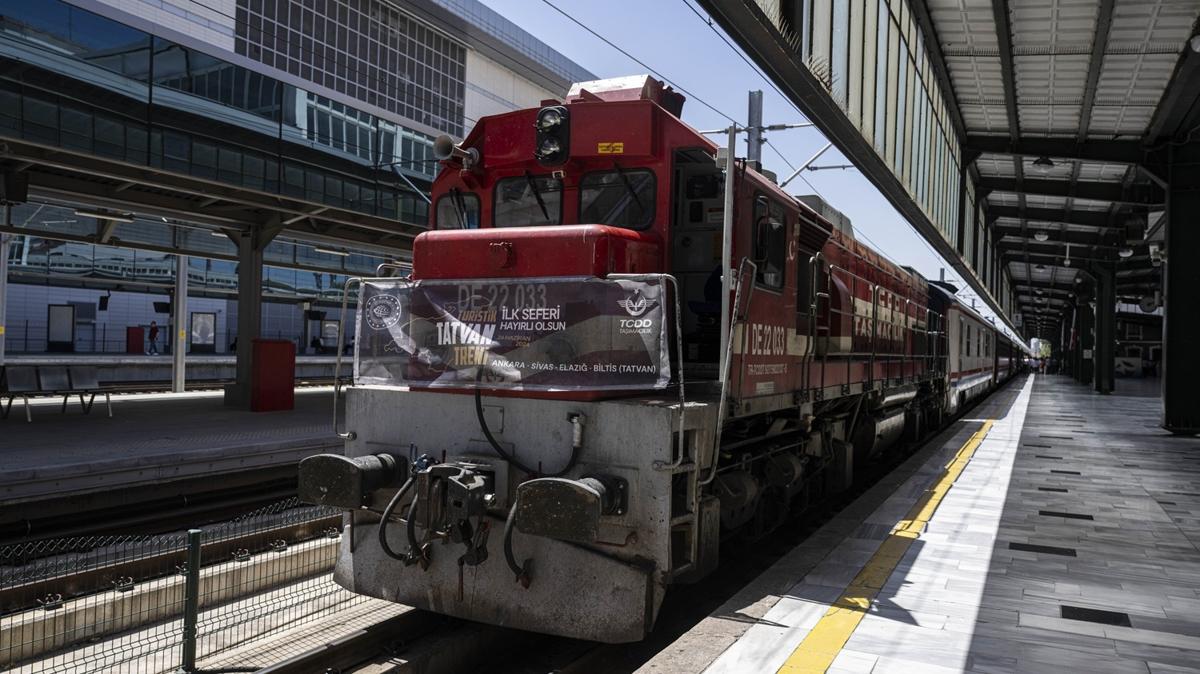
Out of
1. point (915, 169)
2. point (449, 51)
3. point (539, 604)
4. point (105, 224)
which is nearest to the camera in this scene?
point (539, 604)

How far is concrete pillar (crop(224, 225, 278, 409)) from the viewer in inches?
626

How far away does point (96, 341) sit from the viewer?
31.4 m

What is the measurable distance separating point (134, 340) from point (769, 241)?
33.2 m

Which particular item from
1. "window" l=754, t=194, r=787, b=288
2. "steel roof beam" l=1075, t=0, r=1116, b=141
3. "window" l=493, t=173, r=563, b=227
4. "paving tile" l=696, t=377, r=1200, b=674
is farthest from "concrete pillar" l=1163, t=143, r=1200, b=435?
"window" l=493, t=173, r=563, b=227

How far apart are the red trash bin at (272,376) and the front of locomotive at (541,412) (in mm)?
11424

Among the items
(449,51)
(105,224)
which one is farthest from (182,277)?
(449,51)

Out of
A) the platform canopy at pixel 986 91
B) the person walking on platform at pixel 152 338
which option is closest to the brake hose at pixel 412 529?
the platform canopy at pixel 986 91

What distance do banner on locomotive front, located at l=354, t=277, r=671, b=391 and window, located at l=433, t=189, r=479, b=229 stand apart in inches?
32.1

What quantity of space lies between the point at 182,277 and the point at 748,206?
17.2m

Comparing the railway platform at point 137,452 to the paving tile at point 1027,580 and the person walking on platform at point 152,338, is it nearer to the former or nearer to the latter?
the paving tile at point 1027,580

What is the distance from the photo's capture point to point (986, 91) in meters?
19.6

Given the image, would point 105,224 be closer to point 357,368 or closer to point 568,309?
point 357,368

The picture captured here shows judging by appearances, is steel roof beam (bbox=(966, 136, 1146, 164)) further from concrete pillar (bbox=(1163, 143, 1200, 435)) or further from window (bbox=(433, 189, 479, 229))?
window (bbox=(433, 189, 479, 229))

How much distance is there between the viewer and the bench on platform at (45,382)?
1321 cm
